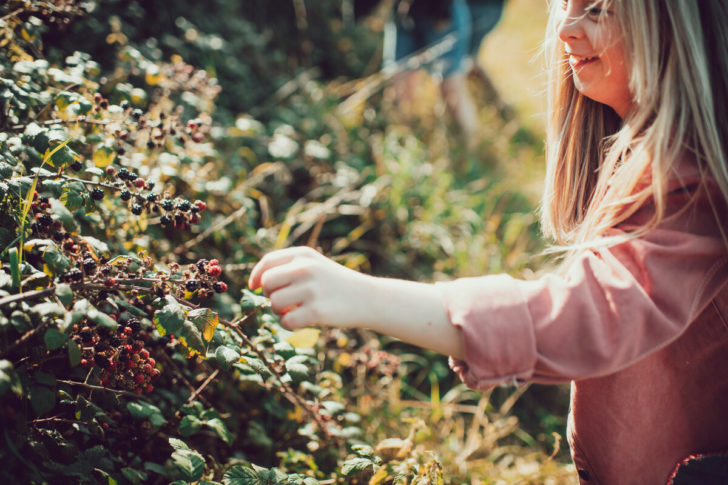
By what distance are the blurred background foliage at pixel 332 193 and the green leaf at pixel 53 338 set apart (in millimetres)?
387

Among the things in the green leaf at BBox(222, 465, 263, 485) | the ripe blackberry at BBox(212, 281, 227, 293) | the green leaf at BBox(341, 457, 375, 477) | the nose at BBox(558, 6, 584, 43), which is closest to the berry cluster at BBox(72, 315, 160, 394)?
the ripe blackberry at BBox(212, 281, 227, 293)

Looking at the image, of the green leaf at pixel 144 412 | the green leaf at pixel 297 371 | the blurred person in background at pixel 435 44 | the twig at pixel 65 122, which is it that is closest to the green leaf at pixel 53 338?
the green leaf at pixel 144 412

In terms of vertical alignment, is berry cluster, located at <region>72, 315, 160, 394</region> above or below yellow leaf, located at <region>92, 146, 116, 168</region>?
below

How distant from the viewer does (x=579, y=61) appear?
1125 millimetres

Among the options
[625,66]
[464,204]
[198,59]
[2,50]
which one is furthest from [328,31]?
[625,66]

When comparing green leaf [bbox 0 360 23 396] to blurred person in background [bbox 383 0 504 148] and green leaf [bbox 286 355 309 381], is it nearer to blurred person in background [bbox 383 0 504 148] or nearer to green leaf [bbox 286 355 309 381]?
green leaf [bbox 286 355 309 381]

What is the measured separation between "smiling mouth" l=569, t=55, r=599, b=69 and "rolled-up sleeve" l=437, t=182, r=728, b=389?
1.21 ft

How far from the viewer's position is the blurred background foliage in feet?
5.42

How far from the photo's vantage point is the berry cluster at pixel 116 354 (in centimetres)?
104

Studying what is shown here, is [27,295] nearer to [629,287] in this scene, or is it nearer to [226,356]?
[226,356]

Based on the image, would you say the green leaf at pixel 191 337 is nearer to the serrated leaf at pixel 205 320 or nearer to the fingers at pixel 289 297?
the serrated leaf at pixel 205 320

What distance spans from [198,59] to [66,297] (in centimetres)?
231

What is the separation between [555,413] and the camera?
7.77ft

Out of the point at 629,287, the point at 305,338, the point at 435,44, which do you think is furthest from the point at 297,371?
the point at 435,44
